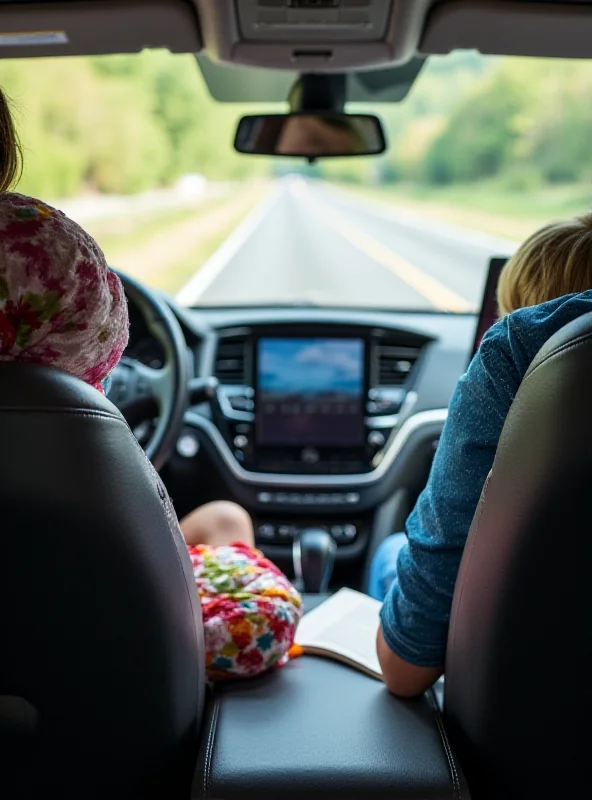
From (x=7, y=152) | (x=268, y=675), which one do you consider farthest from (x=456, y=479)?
(x=7, y=152)

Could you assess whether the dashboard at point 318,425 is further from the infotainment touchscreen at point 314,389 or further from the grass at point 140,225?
the grass at point 140,225

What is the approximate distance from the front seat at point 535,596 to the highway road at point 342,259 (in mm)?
1073

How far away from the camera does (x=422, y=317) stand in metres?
4.25

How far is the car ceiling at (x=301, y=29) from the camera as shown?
2318 millimetres

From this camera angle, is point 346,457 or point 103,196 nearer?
point 346,457

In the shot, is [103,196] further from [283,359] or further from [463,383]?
[463,383]

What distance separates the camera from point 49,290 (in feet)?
4.26

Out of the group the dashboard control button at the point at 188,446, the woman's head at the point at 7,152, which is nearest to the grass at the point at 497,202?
the dashboard control button at the point at 188,446

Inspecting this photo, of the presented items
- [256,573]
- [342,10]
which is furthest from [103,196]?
[256,573]

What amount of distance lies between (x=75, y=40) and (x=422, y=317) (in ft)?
6.95

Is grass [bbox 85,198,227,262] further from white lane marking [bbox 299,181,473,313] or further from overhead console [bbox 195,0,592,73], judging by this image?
overhead console [bbox 195,0,592,73]

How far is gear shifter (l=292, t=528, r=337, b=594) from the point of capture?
338cm

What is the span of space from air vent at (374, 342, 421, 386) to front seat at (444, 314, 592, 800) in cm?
245

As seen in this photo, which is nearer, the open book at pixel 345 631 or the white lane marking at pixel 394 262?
the open book at pixel 345 631
